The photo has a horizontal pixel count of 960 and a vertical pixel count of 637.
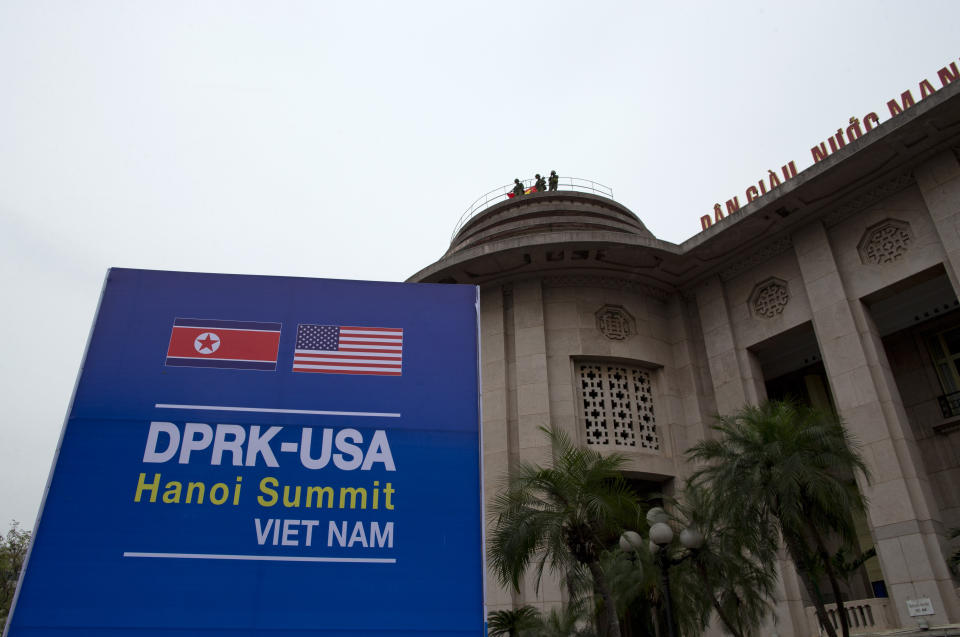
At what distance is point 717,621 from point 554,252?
13.3m

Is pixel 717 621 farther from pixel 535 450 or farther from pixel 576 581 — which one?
pixel 576 581

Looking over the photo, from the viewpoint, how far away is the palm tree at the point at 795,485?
15.1 m

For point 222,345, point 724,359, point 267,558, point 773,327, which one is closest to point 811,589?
point 773,327

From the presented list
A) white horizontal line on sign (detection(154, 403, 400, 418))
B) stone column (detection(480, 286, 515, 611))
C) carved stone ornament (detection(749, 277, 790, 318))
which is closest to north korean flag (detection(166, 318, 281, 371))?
white horizontal line on sign (detection(154, 403, 400, 418))

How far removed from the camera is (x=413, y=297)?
29.6 ft

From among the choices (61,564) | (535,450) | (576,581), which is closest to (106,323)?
(61,564)

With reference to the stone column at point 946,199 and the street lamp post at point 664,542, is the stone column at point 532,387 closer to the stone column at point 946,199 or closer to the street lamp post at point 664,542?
the street lamp post at point 664,542

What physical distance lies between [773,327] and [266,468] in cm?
2108

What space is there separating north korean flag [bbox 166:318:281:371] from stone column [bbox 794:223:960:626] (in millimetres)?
18140

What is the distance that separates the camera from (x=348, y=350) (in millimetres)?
8406

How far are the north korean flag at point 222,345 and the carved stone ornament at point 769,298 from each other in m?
20.7

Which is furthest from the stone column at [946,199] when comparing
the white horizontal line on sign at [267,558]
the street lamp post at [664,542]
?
the white horizontal line on sign at [267,558]

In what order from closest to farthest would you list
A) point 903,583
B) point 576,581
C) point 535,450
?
1. point 576,581
2. point 903,583
3. point 535,450

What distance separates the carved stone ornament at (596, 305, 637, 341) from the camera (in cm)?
2670
